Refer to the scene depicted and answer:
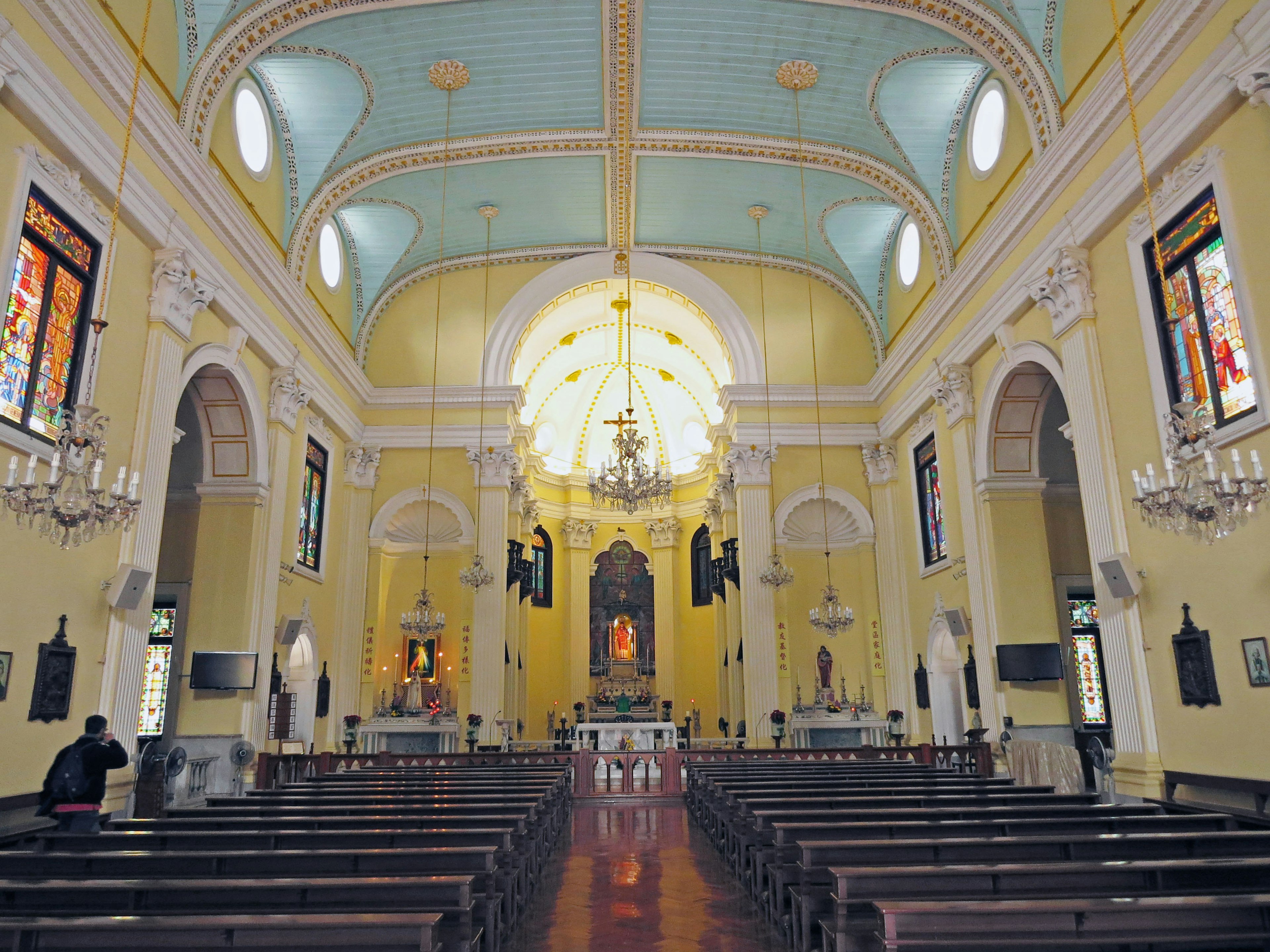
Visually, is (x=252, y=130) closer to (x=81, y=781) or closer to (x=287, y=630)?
(x=287, y=630)

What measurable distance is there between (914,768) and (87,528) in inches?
379

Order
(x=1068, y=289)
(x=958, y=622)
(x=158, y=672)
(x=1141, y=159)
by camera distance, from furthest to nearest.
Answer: (x=958, y=622)
(x=158, y=672)
(x=1068, y=289)
(x=1141, y=159)

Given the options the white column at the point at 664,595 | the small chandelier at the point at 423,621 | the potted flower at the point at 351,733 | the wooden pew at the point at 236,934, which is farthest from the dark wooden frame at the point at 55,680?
the white column at the point at 664,595

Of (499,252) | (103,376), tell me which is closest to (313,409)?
(499,252)

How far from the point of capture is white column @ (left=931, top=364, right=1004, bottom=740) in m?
12.9

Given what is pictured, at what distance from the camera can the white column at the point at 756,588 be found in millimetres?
17266

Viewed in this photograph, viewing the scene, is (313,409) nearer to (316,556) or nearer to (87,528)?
(316,556)

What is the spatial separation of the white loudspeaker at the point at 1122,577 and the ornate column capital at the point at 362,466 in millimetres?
13570

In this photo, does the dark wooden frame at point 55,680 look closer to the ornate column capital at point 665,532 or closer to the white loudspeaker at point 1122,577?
the white loudspeaker at point 1122,577

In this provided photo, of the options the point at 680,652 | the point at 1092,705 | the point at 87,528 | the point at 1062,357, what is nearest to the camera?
the point at 87,528

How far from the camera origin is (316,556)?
1598 centimetres

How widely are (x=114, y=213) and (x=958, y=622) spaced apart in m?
12.5

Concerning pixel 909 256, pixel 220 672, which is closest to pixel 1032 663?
pixel 909 256

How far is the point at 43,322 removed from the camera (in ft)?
26.5
